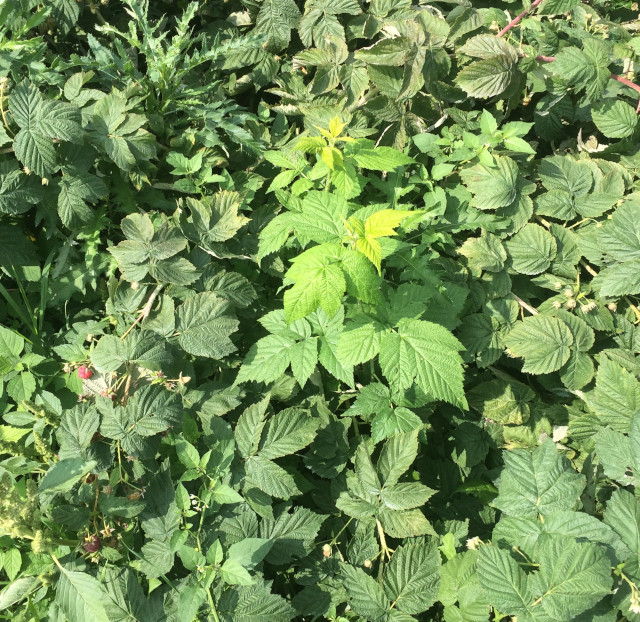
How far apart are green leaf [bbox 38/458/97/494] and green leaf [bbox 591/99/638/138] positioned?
217cm

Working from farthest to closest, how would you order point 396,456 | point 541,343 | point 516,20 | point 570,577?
point 516,20, point 541,343, point 396,456, point 570,577

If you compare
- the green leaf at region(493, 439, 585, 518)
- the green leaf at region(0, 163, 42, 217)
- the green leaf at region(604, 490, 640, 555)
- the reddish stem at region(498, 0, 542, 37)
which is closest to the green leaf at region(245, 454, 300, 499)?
the green leaf at region(493, 439, 585, 518)

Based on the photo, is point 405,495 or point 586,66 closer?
point 405,495

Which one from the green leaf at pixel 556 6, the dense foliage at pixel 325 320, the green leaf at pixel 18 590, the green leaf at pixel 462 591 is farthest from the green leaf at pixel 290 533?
the green leaf at pixel 556 6

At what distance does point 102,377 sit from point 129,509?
431 mm

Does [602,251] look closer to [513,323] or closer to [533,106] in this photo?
[513,323]

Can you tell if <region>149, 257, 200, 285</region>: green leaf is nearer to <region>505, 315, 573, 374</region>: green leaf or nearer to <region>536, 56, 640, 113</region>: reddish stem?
<region>505, 315, 573, 374</region>: green leaf

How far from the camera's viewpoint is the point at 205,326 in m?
1.92

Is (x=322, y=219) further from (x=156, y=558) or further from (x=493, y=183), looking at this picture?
(x=156, y=558)

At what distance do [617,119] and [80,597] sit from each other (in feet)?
7.99

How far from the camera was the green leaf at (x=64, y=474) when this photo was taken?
5.12 feet

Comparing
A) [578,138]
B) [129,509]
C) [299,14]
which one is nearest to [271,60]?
[299,14]

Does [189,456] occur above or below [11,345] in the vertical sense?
below

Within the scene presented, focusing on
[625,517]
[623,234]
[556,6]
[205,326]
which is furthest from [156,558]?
[556,6]
